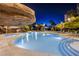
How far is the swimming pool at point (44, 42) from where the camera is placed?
6.24ft

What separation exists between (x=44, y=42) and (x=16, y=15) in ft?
1.39

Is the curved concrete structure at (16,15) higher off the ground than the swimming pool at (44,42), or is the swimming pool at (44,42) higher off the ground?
the curved concrete structure at (16,15)

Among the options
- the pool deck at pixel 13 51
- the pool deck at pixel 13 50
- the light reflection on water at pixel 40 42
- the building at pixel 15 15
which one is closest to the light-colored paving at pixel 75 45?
the pool deck at pixel 13 50

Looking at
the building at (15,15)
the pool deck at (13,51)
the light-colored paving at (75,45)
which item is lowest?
the pool deck at (13,51)

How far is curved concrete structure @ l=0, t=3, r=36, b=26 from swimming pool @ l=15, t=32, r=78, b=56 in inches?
5.9

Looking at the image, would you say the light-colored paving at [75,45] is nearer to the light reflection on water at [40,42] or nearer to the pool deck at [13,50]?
the pool deck at [13,50]

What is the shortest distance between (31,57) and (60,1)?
2.19 ft

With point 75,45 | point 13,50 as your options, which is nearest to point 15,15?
point 13,50

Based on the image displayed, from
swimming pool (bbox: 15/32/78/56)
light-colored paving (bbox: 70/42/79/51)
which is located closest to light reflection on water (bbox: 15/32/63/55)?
swimming pool (bbox: 15/32/78/56)

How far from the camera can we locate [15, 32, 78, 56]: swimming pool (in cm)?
190

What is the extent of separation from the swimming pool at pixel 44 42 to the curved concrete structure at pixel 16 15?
0.49ft

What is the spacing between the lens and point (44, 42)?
76.8 inches

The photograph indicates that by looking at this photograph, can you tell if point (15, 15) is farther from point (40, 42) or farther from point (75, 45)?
point (75, 45)

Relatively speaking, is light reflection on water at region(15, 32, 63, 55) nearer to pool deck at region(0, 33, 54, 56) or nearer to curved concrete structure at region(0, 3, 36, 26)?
pool deck at region(0, 33, 54, 56)
